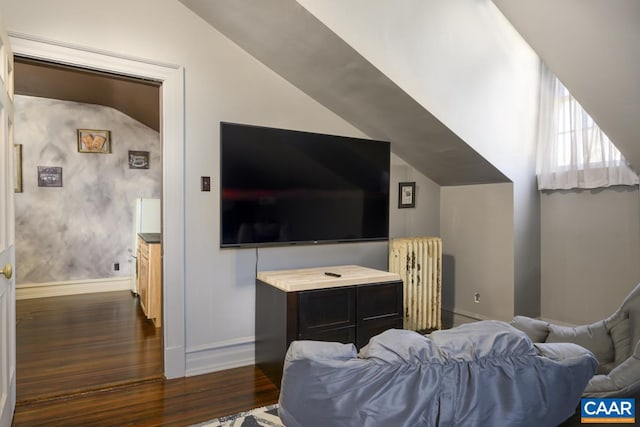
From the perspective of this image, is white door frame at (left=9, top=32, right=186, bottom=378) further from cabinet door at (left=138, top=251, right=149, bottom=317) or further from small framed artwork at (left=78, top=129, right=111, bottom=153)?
small framed artwork at (left=78, top=129, right=111, bottom=153)

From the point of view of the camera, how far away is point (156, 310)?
3.96m

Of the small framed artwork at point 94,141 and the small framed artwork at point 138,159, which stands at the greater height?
the small framed artwork at point 94,141

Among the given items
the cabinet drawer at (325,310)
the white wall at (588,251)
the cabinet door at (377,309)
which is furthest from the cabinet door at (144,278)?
the white wall at (588,251)

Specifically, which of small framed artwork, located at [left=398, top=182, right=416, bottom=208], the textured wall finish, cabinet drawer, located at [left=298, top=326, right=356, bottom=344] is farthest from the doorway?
small framed artwork, located at [left=398, top=182, right=416, bottom=208]

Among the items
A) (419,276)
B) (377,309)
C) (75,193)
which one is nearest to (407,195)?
(419,276)

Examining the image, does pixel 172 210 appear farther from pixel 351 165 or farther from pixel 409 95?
pixel 409 95

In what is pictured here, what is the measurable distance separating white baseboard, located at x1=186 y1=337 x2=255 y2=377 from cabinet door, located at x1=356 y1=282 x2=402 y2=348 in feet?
2.91

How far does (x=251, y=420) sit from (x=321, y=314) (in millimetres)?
774

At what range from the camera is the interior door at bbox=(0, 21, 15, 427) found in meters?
1.90

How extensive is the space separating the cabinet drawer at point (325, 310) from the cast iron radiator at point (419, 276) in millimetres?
935

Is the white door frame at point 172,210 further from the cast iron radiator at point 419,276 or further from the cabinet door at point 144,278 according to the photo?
the cast iron radiator at point 419,276

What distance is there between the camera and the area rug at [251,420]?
2.19m

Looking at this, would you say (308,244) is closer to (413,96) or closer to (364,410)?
(413,96)

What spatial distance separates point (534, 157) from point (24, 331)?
5.19 metres
